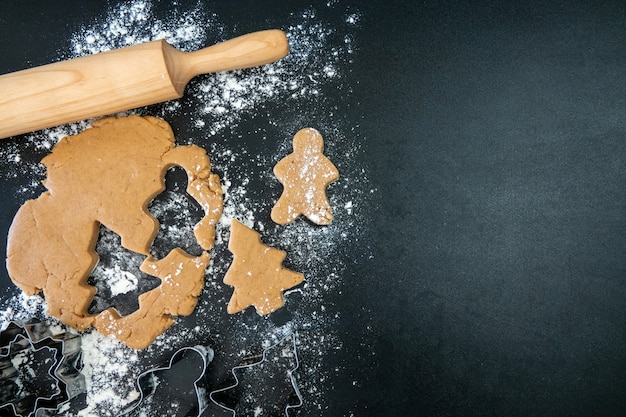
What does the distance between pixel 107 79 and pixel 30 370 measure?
2.36 feet

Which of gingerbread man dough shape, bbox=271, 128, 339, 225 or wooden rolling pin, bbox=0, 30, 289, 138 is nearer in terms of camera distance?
wooden rolling pin, bbox=0, 30, 289, 138

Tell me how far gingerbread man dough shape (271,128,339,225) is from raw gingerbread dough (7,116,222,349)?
0.17m

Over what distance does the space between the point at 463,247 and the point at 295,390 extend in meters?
0.55

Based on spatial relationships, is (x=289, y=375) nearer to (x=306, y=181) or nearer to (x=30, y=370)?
(x=306, y=181)

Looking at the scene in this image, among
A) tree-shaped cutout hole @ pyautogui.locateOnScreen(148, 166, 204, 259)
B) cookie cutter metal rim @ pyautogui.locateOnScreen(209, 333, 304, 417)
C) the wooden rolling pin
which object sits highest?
the wooden rolling pin

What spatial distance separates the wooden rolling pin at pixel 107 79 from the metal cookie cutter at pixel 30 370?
1.63 ft

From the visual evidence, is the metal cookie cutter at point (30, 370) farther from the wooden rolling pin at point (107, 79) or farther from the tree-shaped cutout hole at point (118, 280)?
the wooden rolling pin at point (107, 79)

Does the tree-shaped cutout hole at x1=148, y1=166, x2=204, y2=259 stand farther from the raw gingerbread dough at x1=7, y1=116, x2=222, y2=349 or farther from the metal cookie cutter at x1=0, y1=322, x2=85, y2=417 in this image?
the metal cookie cutter at x1=0, y1=322, x2=85, y2=417

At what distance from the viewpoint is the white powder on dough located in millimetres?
1421

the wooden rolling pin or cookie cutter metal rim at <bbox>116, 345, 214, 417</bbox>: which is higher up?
the wooden rolling pin

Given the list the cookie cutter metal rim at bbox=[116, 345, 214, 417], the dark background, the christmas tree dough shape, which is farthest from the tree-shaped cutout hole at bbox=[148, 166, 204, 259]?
the dark background

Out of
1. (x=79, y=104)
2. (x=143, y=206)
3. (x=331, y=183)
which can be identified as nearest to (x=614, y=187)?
(x=331, y=183)

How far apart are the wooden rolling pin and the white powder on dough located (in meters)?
0.14

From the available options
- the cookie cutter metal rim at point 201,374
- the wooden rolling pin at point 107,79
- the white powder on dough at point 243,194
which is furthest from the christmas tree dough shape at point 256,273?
the wooden rolling pin at point 107,79
